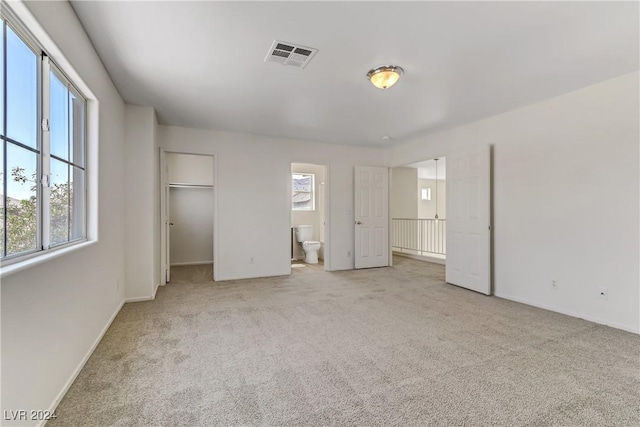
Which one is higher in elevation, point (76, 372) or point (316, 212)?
point (316, 212)

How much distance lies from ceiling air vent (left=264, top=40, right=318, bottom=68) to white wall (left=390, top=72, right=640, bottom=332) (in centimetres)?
290

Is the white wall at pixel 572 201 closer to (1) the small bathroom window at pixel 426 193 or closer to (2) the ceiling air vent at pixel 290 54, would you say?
(2) the ceiling air vent at pixel 290 54

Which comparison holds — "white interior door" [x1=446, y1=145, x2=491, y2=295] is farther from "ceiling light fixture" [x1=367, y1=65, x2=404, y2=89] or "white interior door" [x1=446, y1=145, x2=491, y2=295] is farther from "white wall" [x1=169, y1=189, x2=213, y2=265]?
"white wall" [x1=169, y1=189, x2=213, y2=265]

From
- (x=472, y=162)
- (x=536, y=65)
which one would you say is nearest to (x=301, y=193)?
(x=472, y=162)

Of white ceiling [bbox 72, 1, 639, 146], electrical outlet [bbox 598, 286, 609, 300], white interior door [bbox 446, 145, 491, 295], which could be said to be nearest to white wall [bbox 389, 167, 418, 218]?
white interior door [bbox 446, 145, 491, 295]

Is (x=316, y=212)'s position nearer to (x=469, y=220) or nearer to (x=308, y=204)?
(x=308, y=204)

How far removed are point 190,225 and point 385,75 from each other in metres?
5.37

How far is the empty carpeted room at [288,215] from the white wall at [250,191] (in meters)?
0.04

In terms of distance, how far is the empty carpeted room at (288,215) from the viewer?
65.9 inches

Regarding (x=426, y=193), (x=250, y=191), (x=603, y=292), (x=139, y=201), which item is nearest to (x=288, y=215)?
(x=250, y=191)

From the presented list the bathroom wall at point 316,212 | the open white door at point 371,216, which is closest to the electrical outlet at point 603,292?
the open white door at point 371,216

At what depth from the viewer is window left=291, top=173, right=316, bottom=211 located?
23.9 ft

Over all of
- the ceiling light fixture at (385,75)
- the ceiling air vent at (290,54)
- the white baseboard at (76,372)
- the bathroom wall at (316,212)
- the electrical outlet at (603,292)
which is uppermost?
the ceiling air vent at (290,54)

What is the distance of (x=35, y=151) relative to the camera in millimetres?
1719
